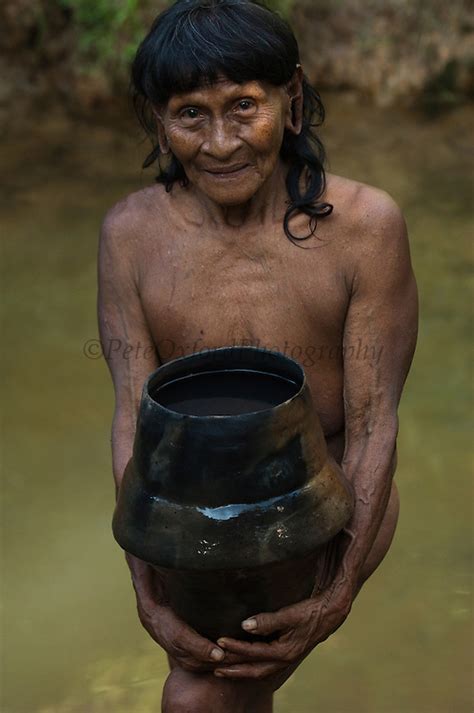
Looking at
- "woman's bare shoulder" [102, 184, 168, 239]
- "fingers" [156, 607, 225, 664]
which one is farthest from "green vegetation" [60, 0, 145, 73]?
"fingers" [156, 607, 225, 664]

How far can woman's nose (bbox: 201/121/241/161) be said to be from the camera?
2.90 m

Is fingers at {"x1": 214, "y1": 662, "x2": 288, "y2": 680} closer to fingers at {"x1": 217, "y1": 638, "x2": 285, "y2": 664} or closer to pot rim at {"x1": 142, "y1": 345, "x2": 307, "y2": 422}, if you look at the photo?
fingers at {"x1": 217, "y1": 638, "x2": 285, "y2": 664}

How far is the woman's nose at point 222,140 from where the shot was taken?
2.90 m

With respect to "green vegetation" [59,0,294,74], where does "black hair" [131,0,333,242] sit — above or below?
above

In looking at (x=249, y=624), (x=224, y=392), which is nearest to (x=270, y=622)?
(x=249, y=624)

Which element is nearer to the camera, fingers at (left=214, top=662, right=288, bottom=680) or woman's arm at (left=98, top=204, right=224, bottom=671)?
fingers at (left=214, top=662, right=288, bottom=680)

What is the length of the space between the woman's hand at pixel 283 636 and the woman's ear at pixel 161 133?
102 cm

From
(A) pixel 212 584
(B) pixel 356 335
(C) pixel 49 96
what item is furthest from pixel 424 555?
(C) pixel 49 96

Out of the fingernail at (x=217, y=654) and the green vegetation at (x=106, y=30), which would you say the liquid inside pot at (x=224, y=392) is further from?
the green vegetation at (x=106, y=30)

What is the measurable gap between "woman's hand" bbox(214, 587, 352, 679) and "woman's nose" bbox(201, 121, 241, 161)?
0.93 metres

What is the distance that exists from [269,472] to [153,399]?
30 centimetres

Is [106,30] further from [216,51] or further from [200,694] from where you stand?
[200,694]

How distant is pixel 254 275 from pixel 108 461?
2248mm

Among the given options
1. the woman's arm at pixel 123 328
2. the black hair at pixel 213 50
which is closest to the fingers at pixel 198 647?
the woman's arm at pixel 123 328
